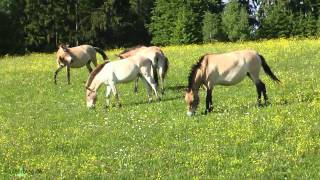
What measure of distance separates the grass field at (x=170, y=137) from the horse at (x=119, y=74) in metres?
0.82

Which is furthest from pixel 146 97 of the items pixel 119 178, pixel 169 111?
pixel 119 178

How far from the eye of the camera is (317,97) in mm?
17594

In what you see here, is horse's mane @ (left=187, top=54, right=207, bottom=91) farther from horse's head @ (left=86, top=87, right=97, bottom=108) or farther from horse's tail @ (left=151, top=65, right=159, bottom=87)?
horse's head @ (left=86, top=87, right=97, bottom=108)

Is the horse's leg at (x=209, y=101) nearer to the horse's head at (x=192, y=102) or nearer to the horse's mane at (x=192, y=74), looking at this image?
the horse's head at (x=192, y=102)

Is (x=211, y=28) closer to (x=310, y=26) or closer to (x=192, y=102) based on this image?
(x=310, y=26)

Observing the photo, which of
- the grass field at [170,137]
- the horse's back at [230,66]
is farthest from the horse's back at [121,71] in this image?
the horse's back at [230,66]

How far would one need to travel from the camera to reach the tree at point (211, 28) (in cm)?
6899

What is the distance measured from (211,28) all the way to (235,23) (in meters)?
3.36

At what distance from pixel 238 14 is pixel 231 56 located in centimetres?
5575

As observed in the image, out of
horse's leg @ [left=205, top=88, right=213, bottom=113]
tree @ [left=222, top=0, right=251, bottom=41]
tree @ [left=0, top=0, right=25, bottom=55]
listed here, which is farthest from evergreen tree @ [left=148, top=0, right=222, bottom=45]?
horse's leg @ [left=205, top=88, right=213, bottom=113]

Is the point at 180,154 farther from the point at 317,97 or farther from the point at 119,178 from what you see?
the point at 317,97

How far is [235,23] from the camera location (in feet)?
230

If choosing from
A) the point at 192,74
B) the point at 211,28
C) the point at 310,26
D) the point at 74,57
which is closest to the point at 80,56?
the point at 74,57

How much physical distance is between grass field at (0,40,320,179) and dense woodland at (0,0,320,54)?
44.8 meters
